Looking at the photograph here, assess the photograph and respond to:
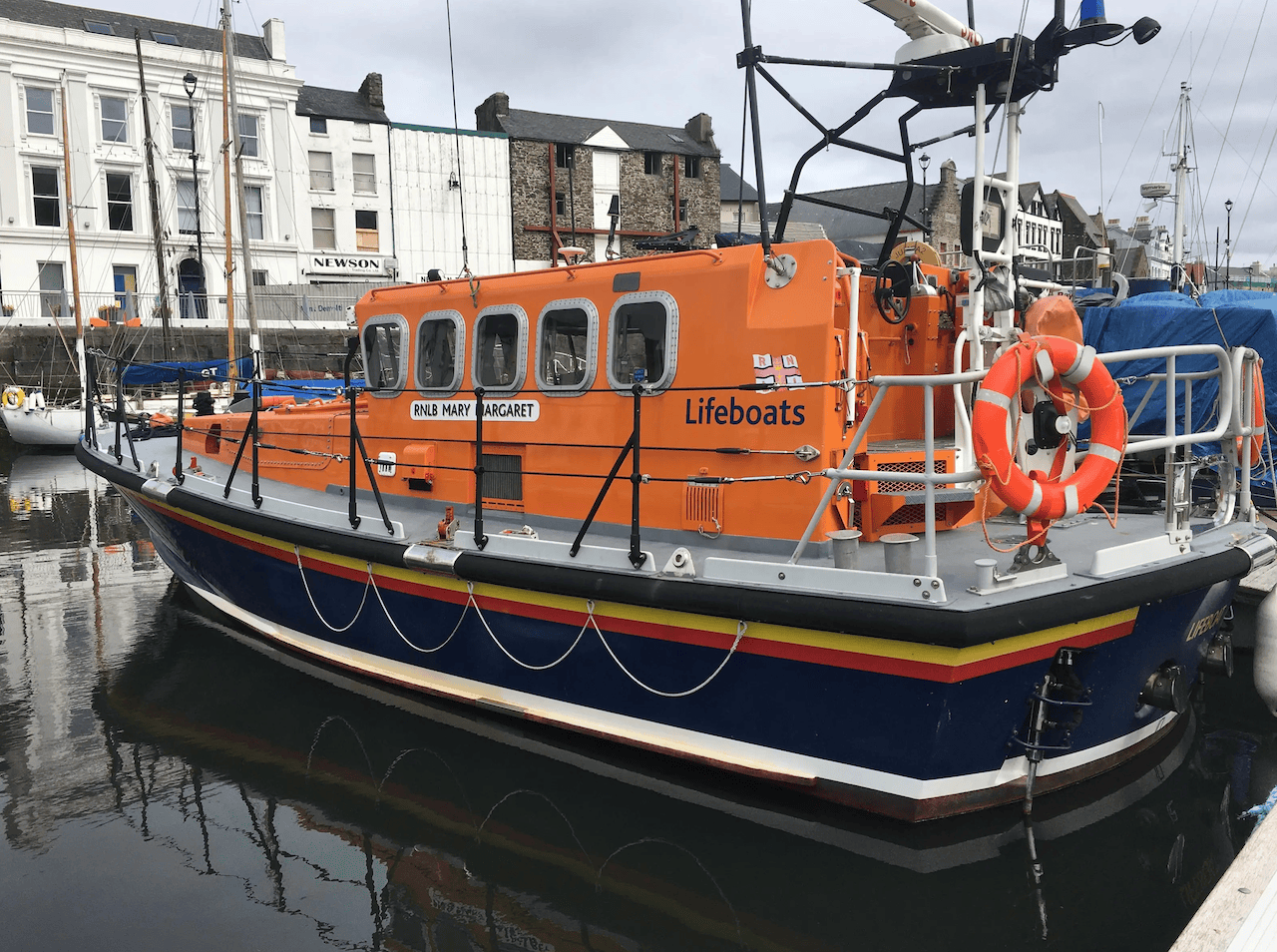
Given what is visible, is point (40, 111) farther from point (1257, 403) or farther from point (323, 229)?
point (1257, 403)

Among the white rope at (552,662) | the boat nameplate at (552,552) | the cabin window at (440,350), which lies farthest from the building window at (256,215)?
the white rope at (552,662)

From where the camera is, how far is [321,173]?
29391 millimetres

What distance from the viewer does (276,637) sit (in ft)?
21.7

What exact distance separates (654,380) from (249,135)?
93.4 ft

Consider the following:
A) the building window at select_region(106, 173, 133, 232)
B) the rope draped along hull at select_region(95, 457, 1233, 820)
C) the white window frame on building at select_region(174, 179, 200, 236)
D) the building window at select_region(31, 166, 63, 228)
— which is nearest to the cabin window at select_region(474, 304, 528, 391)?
the rope draped along hull at select_region(95, 457, 1233, 820)

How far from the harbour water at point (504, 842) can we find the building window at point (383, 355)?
2.14 m

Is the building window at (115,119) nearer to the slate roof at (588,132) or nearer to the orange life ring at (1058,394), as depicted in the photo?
the slate roof at (588,132)

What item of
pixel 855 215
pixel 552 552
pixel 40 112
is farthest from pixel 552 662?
pixel 855 215

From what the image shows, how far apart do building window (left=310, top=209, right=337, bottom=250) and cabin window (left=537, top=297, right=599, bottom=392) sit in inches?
1067

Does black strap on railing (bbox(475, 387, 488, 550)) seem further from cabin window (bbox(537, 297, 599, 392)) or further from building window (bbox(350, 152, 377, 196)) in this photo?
building window (bbox(350, 152, 377, 196))

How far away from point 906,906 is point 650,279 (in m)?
3.27

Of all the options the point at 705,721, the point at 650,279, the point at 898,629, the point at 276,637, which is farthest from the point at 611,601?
the point at 276,637

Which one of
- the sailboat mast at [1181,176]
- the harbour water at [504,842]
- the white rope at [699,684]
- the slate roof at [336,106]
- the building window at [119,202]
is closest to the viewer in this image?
the harbour water at [504,842]

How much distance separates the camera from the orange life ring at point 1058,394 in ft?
11.8
